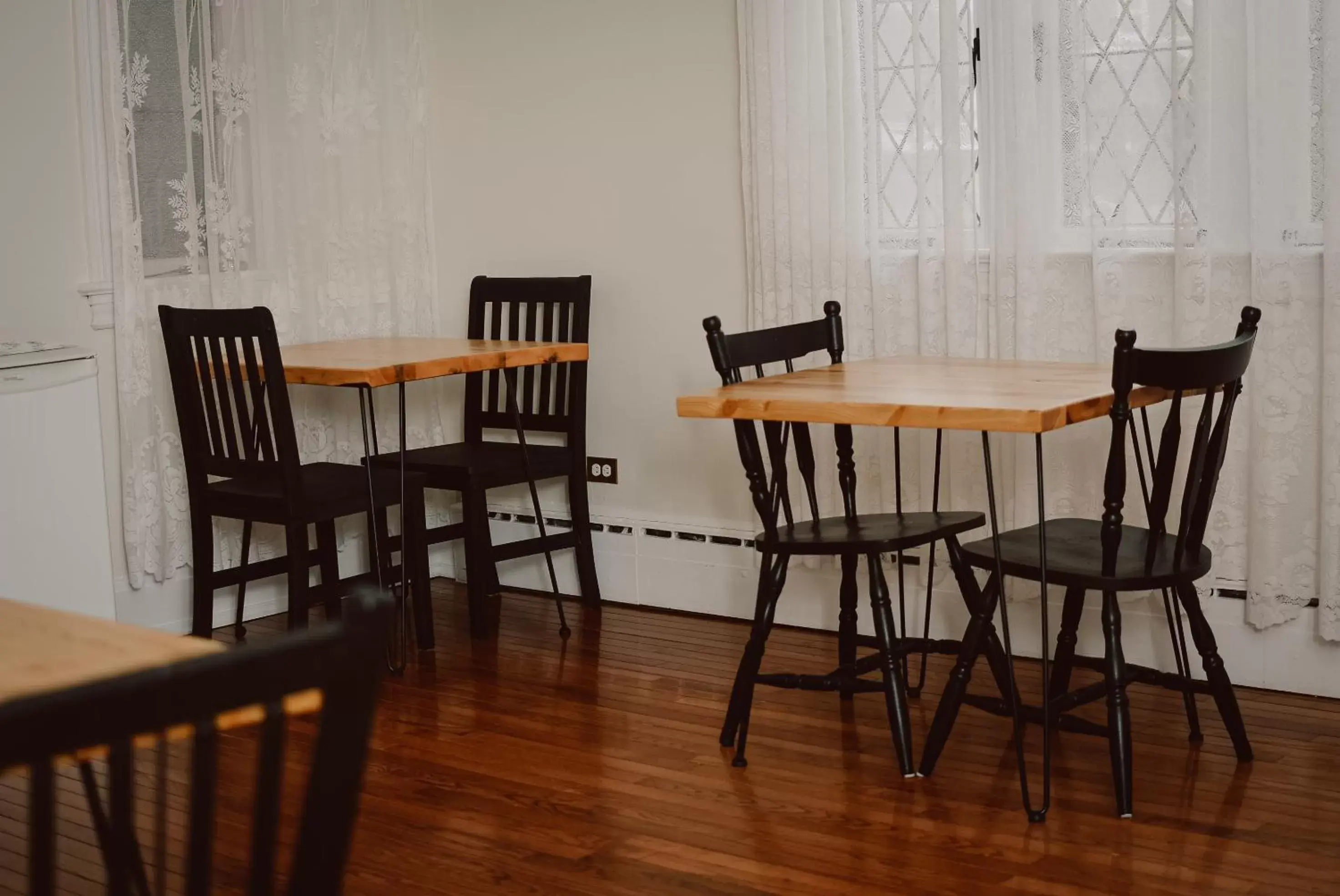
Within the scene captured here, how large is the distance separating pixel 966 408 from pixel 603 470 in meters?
1.94

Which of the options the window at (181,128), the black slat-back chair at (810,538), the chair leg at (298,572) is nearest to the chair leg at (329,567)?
the chair leg at (298,572)

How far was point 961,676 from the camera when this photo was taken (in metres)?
2.69

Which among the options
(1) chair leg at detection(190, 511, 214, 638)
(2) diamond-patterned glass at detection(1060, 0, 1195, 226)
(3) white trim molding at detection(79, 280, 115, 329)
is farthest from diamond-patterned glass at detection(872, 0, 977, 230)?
(3) white trim molding at detection(79, 280, 115, 329)

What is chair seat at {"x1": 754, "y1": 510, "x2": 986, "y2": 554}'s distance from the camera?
108 inches

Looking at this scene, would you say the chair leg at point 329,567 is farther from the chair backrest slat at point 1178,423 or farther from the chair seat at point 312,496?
the chair backrest slat at point 1178,423

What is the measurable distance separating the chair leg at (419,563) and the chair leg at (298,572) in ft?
1.11

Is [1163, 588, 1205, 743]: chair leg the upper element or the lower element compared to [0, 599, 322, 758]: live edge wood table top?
lower

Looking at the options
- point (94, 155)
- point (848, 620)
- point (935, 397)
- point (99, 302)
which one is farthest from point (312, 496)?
point (935, 397)

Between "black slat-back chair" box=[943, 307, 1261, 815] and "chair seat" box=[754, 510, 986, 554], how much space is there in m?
0.09

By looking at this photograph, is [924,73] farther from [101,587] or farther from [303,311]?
[101,587]

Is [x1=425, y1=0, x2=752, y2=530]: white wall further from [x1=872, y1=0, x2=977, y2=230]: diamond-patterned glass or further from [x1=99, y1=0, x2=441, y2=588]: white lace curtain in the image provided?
[x1=872, y1=0, x2=977, y2=230]: diamond-patterned glass

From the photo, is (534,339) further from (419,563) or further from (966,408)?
(966,408)

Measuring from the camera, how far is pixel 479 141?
4.37m

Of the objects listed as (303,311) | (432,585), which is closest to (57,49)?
(303,311)
